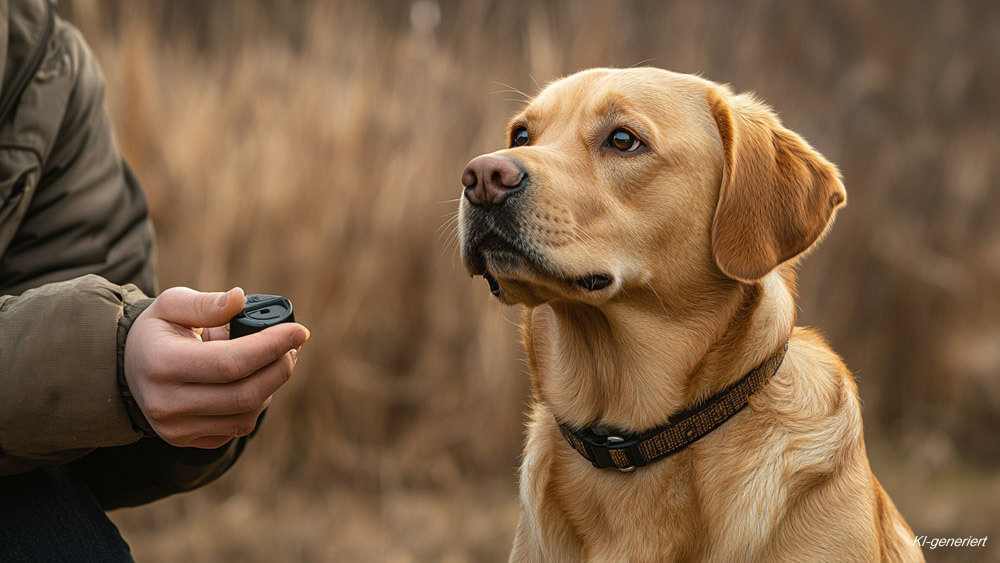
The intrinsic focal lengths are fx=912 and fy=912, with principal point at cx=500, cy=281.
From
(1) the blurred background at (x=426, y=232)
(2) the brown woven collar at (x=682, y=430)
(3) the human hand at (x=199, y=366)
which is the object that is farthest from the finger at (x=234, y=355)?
(1) the blurred background at (x=426, y=232)

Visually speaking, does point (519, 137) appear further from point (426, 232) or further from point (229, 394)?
point (426, 232)

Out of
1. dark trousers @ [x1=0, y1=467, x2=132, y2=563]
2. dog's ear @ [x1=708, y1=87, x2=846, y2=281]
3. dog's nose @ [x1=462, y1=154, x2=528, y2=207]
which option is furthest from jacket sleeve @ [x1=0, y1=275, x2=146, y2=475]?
dog's ear @ [x1=708, y1=87, x2=846, y2=281]

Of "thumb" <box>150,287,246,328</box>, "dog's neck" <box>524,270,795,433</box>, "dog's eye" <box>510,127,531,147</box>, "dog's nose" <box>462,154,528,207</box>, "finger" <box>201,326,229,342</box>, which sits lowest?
"dog's neck" <box>524,270,795,433</box>

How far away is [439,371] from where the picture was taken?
4.91 m

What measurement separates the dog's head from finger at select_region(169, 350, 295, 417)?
2.27 feet

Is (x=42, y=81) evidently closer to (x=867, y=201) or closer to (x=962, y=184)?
(x=867, y=201)

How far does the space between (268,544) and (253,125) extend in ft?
7.17

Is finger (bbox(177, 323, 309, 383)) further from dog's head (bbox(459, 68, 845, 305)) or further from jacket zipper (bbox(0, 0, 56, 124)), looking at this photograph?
jacket zipper (bbox(0, 0, 56, 124))

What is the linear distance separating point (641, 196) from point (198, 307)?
3.71ft

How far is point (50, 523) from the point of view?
76.5 inches

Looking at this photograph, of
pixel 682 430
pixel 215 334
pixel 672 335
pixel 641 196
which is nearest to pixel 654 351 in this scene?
pixel 672 335

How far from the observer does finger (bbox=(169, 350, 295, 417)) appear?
157cm

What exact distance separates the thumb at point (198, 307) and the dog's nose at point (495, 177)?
66cm

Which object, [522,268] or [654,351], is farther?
[654,351]
